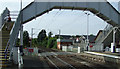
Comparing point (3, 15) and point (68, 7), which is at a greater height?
point (68, 7)

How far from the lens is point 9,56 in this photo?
11.6m

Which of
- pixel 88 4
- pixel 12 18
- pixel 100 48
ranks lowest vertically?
pixel 100 48

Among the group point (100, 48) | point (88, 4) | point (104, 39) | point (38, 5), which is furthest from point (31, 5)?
point (100, 48)

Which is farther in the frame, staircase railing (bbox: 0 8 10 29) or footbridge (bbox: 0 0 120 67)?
staircase railing (bbox: 0 8 10 29)

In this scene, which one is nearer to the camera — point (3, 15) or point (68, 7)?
point (68, 7)

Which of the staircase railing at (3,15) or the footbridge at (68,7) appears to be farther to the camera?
the staircase railing at (3,15)

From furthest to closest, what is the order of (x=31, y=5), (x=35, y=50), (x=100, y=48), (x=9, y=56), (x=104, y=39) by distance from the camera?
(x=100, y=48) < (x=104, y=39) < (x=35, y=50) < (x=31, y=5) < (x=9, y=56)

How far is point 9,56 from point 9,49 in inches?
19.8

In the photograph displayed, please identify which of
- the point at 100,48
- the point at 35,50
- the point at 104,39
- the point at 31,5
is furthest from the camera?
the point at 100,48

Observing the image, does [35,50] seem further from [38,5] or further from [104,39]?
[104,39]

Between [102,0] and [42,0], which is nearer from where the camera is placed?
[42,0]

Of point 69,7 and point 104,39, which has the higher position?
point 69,7

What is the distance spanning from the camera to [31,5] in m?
16.0

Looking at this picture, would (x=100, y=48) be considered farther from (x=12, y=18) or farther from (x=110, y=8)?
(x=12, y=18)
